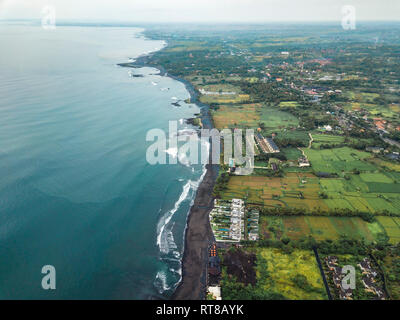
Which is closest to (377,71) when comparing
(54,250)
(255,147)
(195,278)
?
(255,147)

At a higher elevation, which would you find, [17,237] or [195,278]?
[17,237]

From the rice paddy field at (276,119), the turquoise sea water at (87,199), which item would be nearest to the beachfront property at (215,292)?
the turquoise sea water at (87,199)

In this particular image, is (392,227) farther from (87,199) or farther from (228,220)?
(87,199)

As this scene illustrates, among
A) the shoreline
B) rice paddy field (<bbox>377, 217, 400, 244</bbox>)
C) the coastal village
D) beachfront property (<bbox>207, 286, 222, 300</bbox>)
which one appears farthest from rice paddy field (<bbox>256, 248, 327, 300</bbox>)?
rice paddy field (<bbox>377, 217, 400, 244</bbox>)

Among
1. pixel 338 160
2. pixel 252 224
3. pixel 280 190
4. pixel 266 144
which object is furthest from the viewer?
pixel 266 144

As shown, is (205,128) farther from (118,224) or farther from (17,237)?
(17,237)

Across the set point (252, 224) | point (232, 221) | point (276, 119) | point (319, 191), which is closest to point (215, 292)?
point (232, 221)
